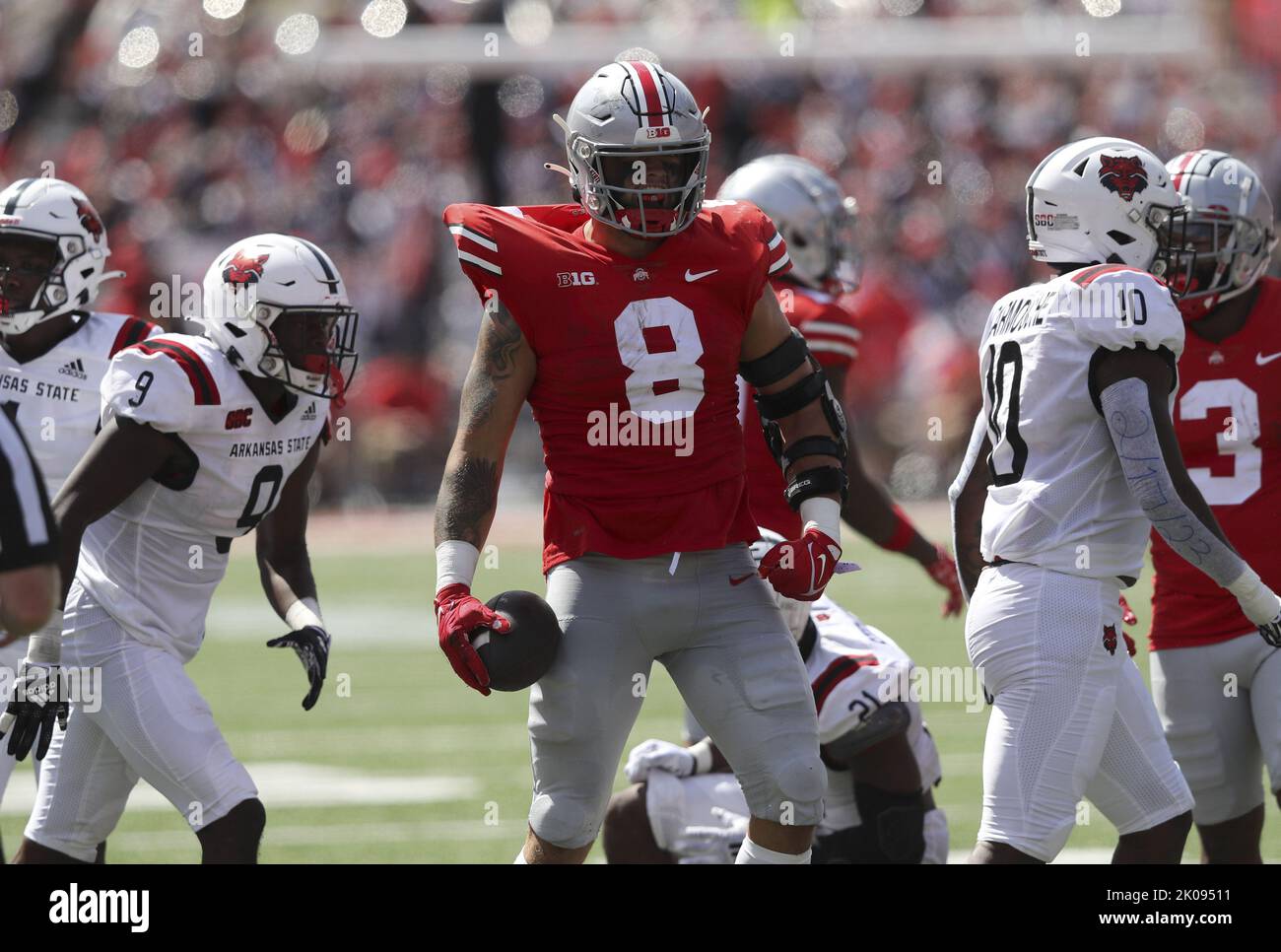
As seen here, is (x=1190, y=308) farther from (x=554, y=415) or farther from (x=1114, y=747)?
(x=554, y=415)

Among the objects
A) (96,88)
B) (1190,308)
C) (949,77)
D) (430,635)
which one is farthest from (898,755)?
(96,88)

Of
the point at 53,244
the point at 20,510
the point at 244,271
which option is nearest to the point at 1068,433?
the point at 244,271

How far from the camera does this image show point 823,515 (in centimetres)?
426

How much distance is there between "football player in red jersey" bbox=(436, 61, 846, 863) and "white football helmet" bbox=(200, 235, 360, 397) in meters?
0.71

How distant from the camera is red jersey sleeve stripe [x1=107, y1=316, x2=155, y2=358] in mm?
5231

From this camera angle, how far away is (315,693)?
191 inches

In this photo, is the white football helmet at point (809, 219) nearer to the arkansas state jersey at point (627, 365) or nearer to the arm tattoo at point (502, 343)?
the arkansas state jersey at point (627, 365)

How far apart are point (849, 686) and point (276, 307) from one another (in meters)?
1.72

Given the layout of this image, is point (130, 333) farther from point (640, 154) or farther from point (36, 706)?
point (640, 154)

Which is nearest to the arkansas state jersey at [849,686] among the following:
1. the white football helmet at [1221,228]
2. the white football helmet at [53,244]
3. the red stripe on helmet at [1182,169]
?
the white football helmet at [1221,228]

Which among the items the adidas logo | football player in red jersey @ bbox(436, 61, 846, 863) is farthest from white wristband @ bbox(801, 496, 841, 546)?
the adidas logo

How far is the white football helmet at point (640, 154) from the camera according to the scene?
163 inches

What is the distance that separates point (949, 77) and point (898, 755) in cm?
1654
